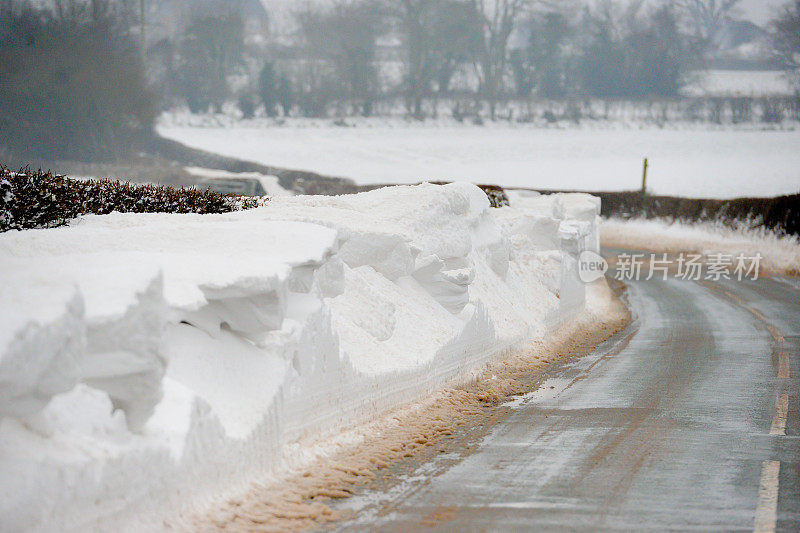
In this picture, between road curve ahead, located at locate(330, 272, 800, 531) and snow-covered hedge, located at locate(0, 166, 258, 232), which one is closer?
road curve ahead, located at locate(330, 272, 800, 531)

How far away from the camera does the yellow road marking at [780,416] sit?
9836 mm

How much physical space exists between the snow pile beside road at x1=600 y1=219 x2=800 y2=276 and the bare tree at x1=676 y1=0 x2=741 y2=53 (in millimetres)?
63418

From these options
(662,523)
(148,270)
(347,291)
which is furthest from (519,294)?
(148,270)

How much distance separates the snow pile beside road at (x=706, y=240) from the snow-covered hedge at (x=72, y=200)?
2535cm

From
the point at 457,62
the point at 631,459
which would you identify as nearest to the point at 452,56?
the point at 457,62

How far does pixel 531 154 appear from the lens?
3100 inches

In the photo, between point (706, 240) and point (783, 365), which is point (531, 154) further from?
point (783, 365)

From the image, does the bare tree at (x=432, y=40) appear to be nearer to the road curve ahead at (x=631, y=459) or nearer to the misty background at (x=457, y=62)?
the misty background at (x=457, y=62)

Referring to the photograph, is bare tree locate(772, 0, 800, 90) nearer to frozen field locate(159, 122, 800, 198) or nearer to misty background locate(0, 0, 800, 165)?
misty background locate(0, 0, 800, 165)

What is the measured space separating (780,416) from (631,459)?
2.93m

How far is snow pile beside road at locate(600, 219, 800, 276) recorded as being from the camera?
36219 millimetres

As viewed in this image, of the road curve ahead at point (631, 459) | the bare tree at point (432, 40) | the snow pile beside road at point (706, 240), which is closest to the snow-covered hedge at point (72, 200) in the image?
the road curve ahead at point (631, 459)

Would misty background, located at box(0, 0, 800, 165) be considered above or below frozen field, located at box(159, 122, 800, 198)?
above

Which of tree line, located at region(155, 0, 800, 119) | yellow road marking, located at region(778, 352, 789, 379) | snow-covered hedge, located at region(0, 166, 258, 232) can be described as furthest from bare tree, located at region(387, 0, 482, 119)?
snow-covered hedge, located at region(0, 166, 258, 232)
